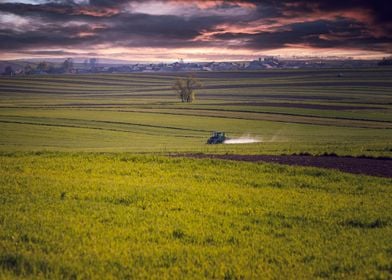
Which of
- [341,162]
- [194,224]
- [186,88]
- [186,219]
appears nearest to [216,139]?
[341,162]

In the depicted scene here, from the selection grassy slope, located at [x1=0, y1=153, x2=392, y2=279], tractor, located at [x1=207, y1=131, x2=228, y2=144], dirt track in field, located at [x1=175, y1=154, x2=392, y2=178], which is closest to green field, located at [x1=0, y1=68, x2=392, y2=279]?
grassy slope, located at [x1=0, y1=153, x2=392, y2=279]

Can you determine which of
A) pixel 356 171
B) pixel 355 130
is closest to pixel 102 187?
pixel 356 171

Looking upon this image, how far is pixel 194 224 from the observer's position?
38.2 feet

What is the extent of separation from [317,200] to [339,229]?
3.17m

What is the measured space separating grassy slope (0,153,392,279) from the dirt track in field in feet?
6.11

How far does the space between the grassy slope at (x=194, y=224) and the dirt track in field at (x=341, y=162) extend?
6.11 feet

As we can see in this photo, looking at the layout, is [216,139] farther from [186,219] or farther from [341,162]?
[186,219]

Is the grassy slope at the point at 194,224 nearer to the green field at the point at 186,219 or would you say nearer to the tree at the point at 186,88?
the green field at the point at 186,219

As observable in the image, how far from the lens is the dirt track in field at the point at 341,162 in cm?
1992

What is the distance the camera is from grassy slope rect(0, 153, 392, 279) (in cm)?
896

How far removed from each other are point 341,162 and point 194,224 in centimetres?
1276

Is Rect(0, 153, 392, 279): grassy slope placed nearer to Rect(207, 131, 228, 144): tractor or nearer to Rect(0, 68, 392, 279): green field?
Rect(0, 68, 392, 279): green field

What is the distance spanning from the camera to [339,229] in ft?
37.6

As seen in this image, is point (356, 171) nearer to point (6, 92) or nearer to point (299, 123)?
point (299, 123)
